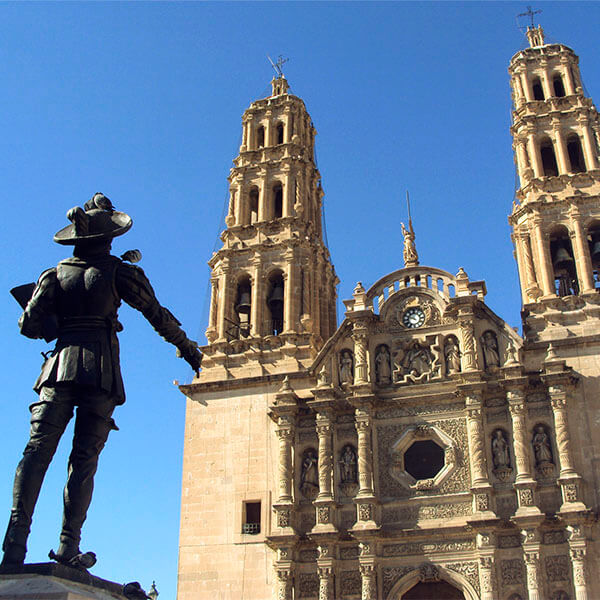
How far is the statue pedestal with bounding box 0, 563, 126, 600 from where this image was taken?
407cm

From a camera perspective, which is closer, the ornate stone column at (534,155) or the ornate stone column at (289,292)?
the ornate stone column at (289,292)

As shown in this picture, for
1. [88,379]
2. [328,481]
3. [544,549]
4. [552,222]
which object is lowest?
[88,379]

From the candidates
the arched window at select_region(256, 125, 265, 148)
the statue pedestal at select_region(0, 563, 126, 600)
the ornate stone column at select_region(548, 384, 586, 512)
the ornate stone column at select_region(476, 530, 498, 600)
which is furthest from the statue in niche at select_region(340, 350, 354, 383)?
the statue pedestal at select_region(0, 563, 126, 600)

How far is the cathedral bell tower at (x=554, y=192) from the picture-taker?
23344 millimetres

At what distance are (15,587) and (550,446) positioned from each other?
18814 millimetres

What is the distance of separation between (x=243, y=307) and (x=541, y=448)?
1083 cm

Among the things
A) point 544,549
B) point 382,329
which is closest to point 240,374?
point 382,329

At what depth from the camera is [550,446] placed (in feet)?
68.9

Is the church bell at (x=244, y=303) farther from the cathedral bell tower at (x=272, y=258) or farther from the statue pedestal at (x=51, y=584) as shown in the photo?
the statue pedestal at (x=51, y=584)

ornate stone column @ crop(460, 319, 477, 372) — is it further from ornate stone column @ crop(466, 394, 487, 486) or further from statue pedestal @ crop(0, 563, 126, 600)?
statue pedestal @ crop(0, 563, 126, 600)

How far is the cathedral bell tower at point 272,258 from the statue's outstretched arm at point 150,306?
19.0 metres

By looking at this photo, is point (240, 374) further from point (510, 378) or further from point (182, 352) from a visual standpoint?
point (182, 352)

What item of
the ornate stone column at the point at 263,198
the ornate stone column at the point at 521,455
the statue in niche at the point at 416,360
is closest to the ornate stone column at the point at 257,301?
the ornate stone column at the point at 263,198

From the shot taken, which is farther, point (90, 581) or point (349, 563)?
point (349, 563)
